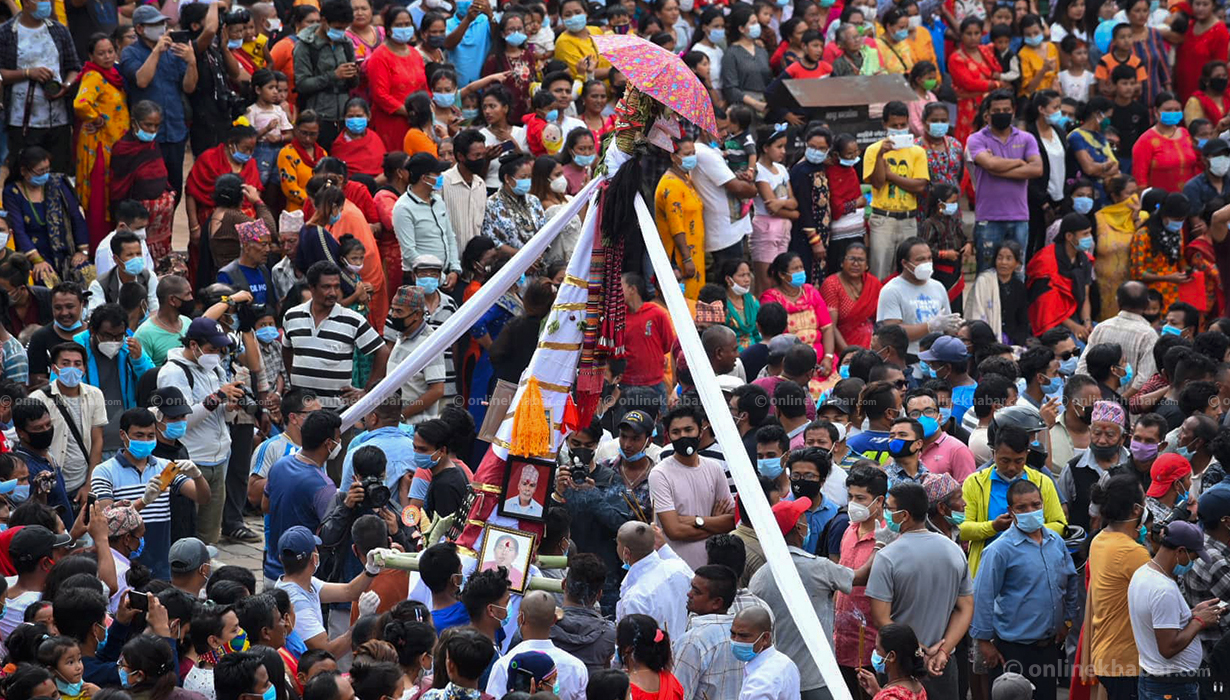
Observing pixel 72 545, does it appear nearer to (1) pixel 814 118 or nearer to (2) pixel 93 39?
(2) pixel 93 39

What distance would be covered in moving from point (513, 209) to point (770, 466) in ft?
15.8

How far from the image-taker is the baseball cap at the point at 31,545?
25.3 feet

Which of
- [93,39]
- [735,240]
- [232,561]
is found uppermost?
[93,39]

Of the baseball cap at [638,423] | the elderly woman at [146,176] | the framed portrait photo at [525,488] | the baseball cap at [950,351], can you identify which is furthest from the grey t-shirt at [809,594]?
the elderly woman at [146,176]

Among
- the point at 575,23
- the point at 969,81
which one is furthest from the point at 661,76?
the point at 969,81

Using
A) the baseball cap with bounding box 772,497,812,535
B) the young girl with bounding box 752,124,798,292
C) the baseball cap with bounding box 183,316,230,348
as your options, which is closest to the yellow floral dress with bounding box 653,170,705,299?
the young girl with bounding box 752,124,798,292

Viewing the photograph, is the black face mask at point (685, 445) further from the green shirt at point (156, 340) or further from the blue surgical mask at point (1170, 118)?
the blue surgical mask at point (1170, 118)

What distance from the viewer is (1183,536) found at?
770 cm

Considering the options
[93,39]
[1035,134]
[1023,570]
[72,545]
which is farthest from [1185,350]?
[93,39]

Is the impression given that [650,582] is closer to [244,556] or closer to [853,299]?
[244,556]

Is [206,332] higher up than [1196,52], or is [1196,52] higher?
[1196,52]

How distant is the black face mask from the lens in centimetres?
872

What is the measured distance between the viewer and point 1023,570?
8.25 metres

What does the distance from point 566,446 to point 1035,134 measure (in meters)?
8.12
